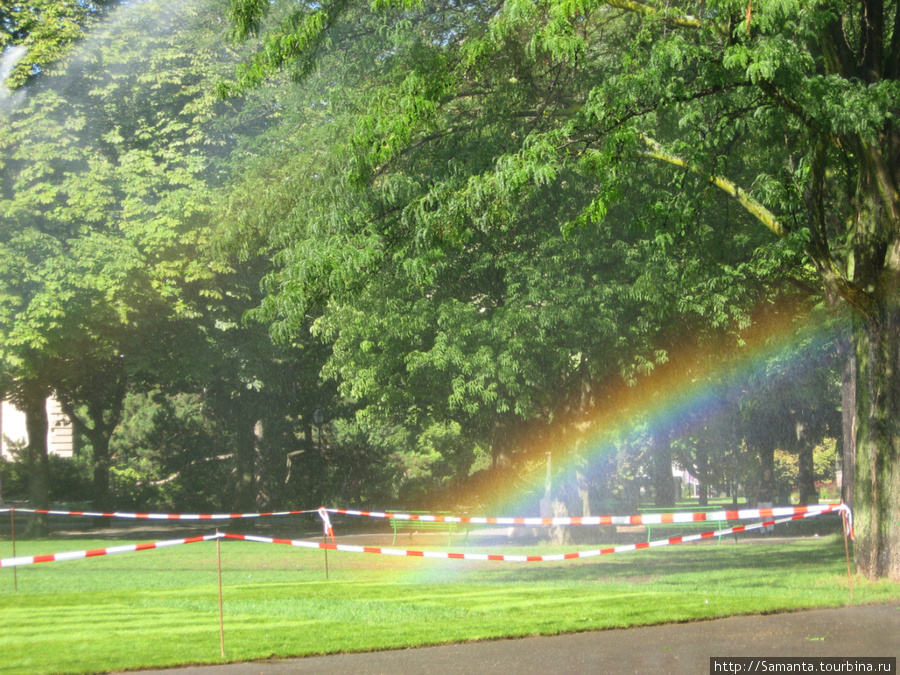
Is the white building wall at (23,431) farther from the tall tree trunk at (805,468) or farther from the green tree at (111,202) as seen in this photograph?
the tall tree trunk at (805,468)

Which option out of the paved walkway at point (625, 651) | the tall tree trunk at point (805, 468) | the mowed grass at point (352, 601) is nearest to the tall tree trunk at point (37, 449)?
the mowed grass at point (352, 601)

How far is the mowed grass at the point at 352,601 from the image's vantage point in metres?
8.88

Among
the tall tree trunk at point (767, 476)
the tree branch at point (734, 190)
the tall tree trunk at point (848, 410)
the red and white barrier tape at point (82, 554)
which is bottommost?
the tall tree trunk at point (767, 476)

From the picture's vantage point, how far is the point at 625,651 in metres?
7.98

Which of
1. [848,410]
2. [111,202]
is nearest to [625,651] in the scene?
[848,410]

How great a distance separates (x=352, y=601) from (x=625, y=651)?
4.81 meters

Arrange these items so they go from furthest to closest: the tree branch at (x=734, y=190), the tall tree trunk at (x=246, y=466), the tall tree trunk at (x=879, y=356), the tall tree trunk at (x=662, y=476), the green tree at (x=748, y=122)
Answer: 1. the tall tree trunk at (x=662, y=476)
2. the tall tree trunk at (x=246, y=466)
3. the tree branch at (x=734, y=190)
4. the tall tree trunk at (x=879, y=356)
5. the green tree at (x=748, y=122)

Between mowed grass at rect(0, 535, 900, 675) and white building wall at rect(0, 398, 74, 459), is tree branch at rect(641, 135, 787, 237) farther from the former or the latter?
white building wall at rect(0, 398, 74, 459)

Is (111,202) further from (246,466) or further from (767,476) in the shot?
(767,476)

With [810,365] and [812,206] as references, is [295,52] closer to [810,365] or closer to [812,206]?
[812,206]

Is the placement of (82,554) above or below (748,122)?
below

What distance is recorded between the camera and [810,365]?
31.3 metres

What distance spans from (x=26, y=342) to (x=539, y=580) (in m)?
17.1

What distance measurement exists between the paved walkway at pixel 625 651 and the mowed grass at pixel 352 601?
385mm
